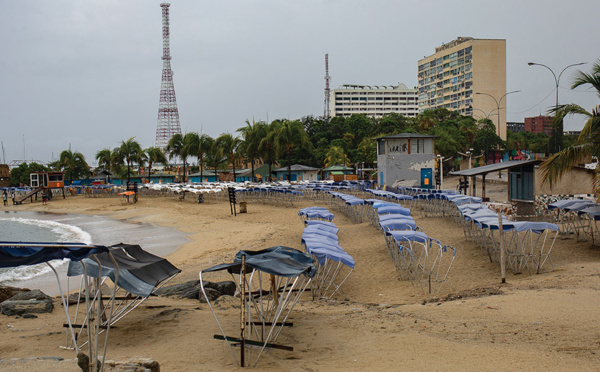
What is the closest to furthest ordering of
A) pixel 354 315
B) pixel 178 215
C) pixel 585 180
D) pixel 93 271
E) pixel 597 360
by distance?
pixel 597 360
pixel 93 271
pixel 354 315
pixel 585 180
pixel 178 215

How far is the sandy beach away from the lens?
5633 millimetres

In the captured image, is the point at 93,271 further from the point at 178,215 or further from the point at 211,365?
the point at 178,215

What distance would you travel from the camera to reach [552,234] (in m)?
14.8

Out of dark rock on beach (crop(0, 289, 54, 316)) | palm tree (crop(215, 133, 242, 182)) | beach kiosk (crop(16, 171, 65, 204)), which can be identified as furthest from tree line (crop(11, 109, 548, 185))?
dark rock on beach (crop(0, 289, 54, 316))

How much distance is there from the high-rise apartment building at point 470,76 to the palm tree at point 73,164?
65.4 m

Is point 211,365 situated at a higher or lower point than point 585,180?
lower

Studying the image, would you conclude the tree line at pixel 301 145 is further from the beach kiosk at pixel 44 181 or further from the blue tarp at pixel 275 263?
the blue tarp at pixel 275 263

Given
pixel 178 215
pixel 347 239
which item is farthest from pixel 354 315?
pixel 178 215

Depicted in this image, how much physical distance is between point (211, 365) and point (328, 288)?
487 centimetres

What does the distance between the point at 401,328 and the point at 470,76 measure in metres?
96.1

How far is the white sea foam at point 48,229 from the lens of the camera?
15305 mm

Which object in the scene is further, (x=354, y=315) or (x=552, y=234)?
(x=552, y=234)

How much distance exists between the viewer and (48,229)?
1134 inches

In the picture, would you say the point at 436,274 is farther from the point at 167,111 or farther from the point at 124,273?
the point at 167,111
